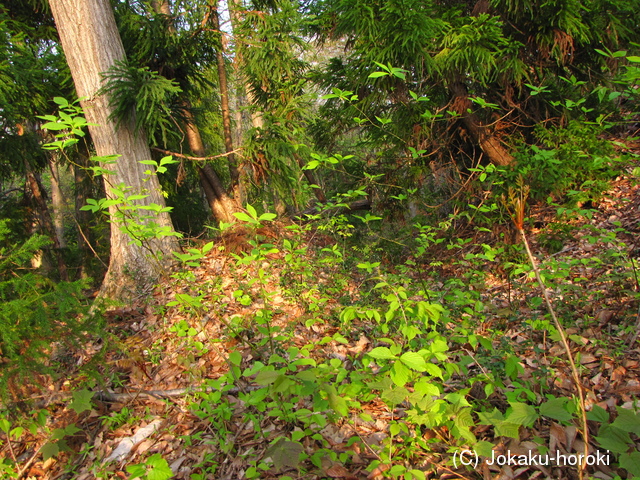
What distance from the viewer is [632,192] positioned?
5.03 metres

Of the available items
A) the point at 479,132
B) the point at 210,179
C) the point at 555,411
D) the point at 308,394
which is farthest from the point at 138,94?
the point at 555,411

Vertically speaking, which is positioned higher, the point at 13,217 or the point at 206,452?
the point at 13,217

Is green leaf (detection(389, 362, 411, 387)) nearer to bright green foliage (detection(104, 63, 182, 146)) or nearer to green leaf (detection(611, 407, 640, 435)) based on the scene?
green leaf (detection(611, 407, 640, 435))

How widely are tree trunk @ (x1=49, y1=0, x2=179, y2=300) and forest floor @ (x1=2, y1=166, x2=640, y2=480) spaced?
1.55 feet

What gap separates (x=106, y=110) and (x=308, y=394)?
14.9 ft

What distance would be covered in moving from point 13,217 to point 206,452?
714 centimetres

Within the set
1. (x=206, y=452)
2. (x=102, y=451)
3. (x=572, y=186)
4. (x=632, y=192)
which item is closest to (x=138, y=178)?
(x=102, y=451)

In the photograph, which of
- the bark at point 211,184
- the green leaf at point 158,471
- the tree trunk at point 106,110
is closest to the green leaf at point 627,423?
the green leaf at point 158,471

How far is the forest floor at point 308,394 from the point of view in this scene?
2.04 metres

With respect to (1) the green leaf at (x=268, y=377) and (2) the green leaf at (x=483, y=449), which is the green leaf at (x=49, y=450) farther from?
(2) the green leaf at (x=483, y=449)

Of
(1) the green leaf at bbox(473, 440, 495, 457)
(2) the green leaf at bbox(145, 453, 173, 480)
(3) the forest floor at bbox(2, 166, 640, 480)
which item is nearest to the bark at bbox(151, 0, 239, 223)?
(3) the forest floor at bbox(2, 166, 640, 480)

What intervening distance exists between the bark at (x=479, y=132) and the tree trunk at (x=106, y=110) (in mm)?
4587

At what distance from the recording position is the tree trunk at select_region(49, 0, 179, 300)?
4.37 meters

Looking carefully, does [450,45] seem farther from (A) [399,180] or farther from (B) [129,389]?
(B) [129,389]
